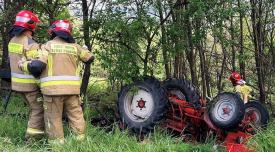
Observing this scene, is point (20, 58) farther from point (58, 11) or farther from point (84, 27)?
point (58, 11)

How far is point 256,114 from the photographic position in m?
7.34

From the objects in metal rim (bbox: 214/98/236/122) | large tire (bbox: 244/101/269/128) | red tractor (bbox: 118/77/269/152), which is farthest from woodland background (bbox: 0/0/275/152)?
metal rim (bbox: 214/98/236/122)

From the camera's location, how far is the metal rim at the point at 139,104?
276 inches

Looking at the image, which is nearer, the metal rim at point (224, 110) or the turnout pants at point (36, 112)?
the metal rim at point (224, 110)

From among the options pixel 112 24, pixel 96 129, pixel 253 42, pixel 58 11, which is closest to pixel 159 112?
pixel 96 129

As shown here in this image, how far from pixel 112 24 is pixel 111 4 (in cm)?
79

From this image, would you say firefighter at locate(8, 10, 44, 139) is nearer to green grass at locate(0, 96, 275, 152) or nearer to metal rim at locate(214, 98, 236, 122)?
green grass at locate(0, 96, 275, 152)

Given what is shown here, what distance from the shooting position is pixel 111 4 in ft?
25.5

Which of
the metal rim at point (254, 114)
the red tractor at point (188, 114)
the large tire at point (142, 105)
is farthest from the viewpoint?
the metal rim at point (254, 114)

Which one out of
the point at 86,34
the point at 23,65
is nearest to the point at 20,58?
the point at 23,65

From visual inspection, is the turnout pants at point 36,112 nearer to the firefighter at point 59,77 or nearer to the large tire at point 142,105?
the firefighter at point 59,77

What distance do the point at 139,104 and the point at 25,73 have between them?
1792 millimetres

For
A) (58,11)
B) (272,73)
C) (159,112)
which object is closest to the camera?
(159,112)

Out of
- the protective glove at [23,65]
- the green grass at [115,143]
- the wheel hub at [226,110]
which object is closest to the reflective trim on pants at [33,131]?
the green grass at [115,143]
